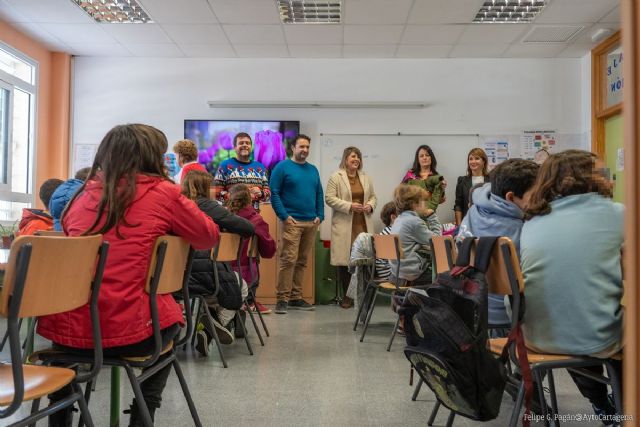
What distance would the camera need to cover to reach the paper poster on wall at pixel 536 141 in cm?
613

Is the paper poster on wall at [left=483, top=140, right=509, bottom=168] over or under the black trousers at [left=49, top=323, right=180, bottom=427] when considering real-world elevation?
over

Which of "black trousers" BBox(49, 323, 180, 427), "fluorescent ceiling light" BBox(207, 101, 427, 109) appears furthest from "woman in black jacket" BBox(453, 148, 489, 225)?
"black trousers" BBox(49, 323, 180, 427)

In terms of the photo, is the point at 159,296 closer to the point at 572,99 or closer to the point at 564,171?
the point at 564,171

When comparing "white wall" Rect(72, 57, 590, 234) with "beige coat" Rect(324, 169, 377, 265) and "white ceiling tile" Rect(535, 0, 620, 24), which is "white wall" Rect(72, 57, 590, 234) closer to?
"beige coat" Rect(324, 169, 377, 265)

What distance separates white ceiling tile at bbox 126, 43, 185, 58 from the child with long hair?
15.1 feet

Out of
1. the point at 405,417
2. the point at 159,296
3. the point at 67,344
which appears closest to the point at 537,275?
the point at 405,417

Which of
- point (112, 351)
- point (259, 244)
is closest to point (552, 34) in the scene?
point (259, 244)

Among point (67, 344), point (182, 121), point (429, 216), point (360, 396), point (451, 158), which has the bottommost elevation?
point (360, 396)

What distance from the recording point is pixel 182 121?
6.26 m

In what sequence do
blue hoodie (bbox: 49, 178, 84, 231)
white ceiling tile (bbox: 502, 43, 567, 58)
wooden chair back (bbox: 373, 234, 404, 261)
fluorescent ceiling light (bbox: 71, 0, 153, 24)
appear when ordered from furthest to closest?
white ceiling tile (bbox: 502, 43, 567, 58), fluorescent ceiling light (bbox: 71, 0, 153, 24), wooden chair back (bbox: 373, 234, 404, 261), blue hoodie (bbox: 49, 178, 84, 231)

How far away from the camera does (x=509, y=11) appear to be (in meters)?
5.04

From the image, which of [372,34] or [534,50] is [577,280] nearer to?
[372,34]

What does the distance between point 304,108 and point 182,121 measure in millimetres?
1387

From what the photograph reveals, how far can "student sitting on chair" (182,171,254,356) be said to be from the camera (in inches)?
112
